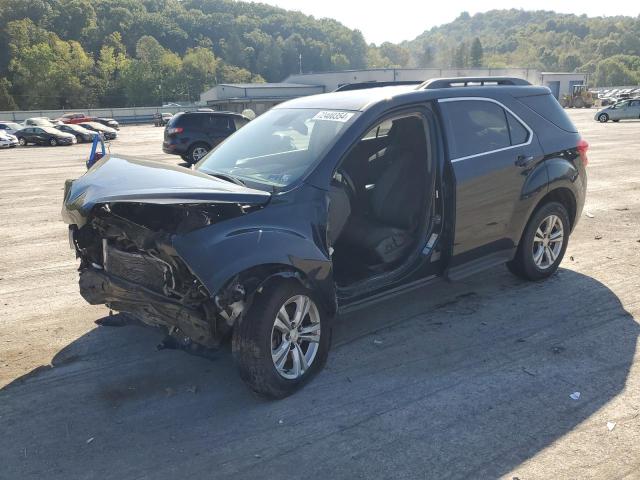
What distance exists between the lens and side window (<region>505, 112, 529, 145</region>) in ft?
16.9

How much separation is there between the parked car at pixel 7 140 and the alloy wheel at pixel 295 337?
34007mm

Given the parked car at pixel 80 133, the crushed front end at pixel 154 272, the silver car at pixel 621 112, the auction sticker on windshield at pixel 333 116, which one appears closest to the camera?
the crushed front end at pixel 154 272

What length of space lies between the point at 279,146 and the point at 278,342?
1672 mm

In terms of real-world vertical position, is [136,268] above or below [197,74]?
below

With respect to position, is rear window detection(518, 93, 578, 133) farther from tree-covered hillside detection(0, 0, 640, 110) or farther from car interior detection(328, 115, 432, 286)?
tree-covered hillside detection(0, 0, 640, 110)

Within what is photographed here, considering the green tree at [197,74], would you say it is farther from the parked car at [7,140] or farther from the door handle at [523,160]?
the door handle at [523,160]

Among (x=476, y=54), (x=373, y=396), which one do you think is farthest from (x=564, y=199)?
(x=476, y=54)

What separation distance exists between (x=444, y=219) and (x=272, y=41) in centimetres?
18310

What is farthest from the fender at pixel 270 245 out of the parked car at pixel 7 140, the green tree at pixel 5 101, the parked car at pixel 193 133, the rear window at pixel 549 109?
the green tree at pixel 5 101

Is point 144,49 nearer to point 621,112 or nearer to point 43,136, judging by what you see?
point 43,136

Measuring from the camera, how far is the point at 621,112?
3544cm

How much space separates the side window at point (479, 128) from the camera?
464 centimetres

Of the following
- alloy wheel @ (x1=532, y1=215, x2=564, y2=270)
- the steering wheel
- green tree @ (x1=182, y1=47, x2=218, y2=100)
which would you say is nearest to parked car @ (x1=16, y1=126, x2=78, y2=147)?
the steering wheel

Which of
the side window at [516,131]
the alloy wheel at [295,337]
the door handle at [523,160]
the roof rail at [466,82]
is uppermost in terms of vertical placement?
the roof rail at [466,82]
